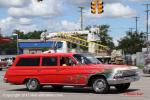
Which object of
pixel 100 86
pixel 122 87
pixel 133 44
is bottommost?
pixel 122 87

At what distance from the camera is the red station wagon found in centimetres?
1842

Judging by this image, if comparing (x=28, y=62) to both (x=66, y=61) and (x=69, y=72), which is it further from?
(x=69, y=72)

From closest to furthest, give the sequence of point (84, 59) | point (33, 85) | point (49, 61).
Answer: point (84, 59) → point (49, 61) → point (33, 85)

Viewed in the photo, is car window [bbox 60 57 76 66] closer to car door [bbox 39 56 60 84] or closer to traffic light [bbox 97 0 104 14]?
car door [bbox 39 56 60 84]

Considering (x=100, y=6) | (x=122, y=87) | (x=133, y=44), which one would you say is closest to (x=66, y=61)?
(x=122, y=87)

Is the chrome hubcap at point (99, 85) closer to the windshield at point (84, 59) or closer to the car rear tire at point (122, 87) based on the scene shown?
the windshield at point (84, 59)

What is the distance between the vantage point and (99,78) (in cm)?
1861

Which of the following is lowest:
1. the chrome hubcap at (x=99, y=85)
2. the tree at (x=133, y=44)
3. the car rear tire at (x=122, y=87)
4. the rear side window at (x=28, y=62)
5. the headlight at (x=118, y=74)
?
the car rear tire at (x=122, y=87)

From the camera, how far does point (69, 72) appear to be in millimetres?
19203

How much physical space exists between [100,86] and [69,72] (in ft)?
4.98

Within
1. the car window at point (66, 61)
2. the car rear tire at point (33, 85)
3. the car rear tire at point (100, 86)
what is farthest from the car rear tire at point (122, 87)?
the car rear tire at point (33, 85)

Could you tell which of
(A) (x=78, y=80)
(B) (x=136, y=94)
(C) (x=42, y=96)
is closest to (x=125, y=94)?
(B) (x=136, y=94)

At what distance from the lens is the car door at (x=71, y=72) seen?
61.9 ft

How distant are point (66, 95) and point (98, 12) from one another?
676 inches
